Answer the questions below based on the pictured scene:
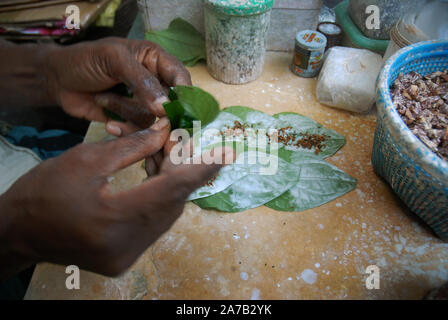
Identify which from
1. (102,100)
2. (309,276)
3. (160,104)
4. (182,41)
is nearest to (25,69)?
(102,100)

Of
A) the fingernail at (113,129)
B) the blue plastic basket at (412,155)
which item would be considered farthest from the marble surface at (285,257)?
the fingernail at (113,129)

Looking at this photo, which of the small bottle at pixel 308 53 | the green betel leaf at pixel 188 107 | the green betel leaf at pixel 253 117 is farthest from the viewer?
the small bottle at pixel 308 53

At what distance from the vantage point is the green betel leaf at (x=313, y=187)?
3.93 feet

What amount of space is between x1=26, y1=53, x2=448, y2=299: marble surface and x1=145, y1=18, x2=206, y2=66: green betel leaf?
90cm

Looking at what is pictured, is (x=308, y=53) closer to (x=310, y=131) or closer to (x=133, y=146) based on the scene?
(x=310, y=131)

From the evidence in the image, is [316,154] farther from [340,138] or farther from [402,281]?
[402,281]

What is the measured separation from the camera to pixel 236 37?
1584 millimetres

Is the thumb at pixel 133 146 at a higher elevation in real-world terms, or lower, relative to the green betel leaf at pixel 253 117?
higher

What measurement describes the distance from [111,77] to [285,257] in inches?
33.9

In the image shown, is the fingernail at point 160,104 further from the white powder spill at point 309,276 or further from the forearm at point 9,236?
the white powder spill at point 309,276

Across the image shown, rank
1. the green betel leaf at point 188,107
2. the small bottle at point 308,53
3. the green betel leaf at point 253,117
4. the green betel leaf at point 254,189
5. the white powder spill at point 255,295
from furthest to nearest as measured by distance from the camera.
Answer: the small bottle at point 308,53, the green betel leaf at point 253,117, the green betel leaf at point 254,189, the white powder spill at point 255,295, the green betel leaf at point 188,107

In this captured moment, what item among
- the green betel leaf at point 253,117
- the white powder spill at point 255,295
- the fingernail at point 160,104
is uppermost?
the fingernail at point 160,104

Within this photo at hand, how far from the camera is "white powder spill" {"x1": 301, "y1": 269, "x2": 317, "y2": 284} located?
3.31 ft

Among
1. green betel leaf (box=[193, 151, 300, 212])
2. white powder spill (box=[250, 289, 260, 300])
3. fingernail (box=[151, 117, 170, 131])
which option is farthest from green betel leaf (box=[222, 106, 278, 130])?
white powder spill (box=[250, 289, 260, 300])
